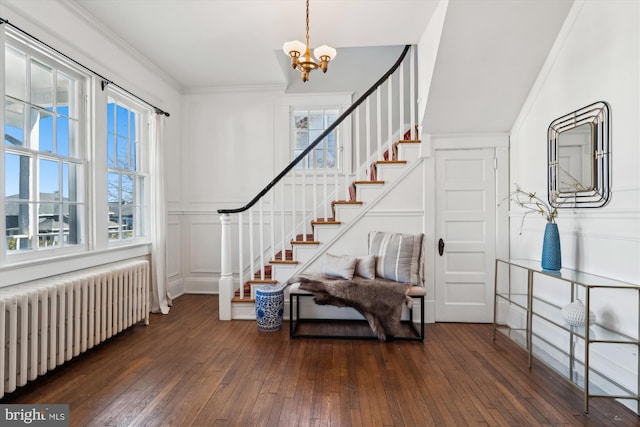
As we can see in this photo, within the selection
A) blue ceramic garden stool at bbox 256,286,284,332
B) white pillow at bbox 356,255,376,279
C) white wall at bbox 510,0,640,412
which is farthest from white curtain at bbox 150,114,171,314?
white wall at bbox 510,0,640,412

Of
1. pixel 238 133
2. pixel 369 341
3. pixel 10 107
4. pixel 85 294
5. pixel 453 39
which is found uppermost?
pixel 453 39

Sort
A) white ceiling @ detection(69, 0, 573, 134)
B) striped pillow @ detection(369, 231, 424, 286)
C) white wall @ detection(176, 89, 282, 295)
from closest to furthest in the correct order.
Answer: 1. white ceiling @ detection(69, 0, 573, 134)
2. striped pillow @ detection(369, 231, 424, 286)
3. white wall @ detection(176, 89, 282, 295)

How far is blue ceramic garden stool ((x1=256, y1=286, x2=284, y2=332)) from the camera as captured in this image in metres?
3.21

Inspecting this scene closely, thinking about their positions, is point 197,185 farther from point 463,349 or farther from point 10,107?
point 463,349

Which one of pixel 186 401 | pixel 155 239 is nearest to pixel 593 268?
pixel 186 401

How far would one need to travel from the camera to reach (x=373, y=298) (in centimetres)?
295

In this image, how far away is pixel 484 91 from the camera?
10.1 ft

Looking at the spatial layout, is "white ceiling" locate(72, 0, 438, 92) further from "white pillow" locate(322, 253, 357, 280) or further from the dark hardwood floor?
the dark hardwood floor

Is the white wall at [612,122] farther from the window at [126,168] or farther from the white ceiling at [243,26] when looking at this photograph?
the window at [126,168]

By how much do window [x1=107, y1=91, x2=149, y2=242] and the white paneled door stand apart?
356 centimetres

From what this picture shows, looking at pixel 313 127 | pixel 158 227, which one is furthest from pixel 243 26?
pixel 158 227

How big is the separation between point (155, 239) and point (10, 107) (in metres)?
1.87

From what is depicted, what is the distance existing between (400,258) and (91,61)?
11.6 ft

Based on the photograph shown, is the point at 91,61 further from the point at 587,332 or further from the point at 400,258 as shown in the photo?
the point at 587,332
